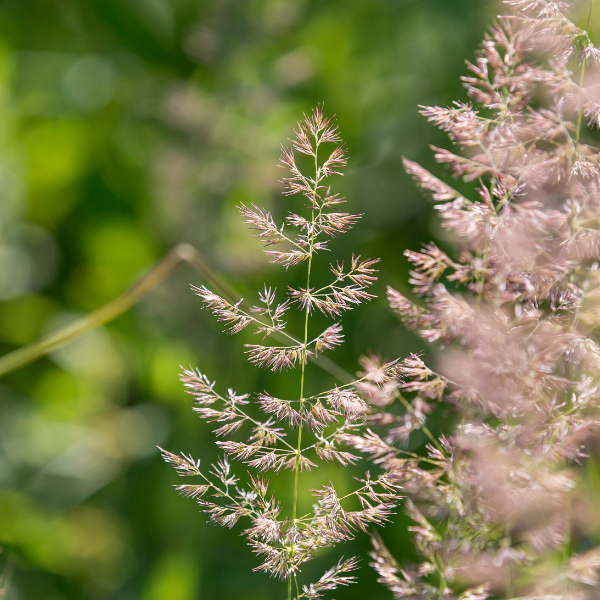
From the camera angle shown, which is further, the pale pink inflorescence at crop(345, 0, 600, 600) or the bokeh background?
the bokeh background

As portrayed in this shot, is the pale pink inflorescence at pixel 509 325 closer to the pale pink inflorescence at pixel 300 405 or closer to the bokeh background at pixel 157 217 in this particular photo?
the pale pink inflorescence at pixel 300 405

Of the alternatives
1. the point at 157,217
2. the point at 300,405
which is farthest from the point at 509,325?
the point at 157,217

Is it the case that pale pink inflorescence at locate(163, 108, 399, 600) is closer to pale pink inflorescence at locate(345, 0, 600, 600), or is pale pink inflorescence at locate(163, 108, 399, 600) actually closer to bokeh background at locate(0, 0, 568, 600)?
pale pink inflorescence at locate(345, 0, 600, 600)

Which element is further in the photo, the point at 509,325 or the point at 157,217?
the point at 157,217

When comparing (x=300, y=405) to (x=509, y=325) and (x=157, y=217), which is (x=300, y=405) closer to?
(x=509, y=325)

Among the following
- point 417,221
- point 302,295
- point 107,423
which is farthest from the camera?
point 107,423

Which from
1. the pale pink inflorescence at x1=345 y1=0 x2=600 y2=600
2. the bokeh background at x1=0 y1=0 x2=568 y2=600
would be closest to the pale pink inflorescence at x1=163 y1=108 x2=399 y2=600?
the pale pink inflorescence at x1=345 y1=0 x2=600 y2=600

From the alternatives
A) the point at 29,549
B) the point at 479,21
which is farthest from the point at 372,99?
the point at 29,549

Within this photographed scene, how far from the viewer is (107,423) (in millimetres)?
755

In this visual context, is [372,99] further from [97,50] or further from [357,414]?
[357,414]

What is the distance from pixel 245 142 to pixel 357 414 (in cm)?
52

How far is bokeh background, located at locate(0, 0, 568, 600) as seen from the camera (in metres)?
0.60

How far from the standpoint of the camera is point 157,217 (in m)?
0.79

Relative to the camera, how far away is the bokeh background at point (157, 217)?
1.97ft
